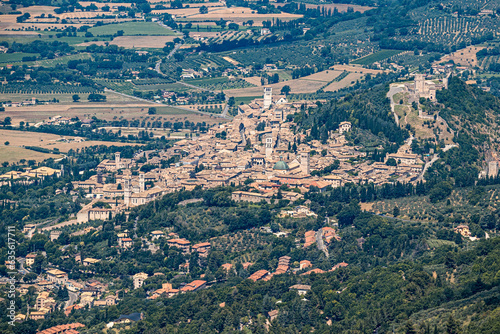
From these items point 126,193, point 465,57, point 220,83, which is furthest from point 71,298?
point 465,57

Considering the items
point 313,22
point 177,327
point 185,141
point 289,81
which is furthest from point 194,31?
point 177,327

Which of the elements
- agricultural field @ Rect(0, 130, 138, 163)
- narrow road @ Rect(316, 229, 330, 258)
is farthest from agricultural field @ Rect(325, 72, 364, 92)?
narrow road @ Rect(316, 229, 330, 258)

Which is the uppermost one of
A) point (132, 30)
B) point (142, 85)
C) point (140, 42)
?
point (132, 30)

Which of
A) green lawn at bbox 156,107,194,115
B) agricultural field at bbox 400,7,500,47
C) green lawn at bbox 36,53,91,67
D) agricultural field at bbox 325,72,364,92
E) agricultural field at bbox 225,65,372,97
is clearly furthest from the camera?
green lawn at bbox 36,53,91,67

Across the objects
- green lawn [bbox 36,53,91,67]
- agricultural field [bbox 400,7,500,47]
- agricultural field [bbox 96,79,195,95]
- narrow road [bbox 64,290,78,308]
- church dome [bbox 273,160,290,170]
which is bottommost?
narrow road [bbox 64,290,78,308]

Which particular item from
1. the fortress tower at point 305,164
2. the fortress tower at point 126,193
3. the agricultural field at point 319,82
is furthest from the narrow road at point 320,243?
the agricultural field at point 319,82

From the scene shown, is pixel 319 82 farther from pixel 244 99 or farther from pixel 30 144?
pixel 30 144

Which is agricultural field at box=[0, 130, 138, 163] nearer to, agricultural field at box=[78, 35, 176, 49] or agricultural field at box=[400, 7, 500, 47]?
agricultural field at box=[78, 35, 176, 49]
